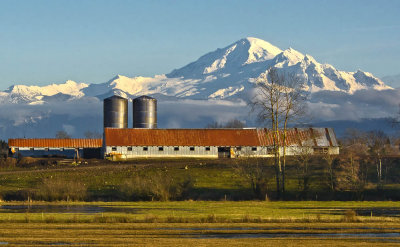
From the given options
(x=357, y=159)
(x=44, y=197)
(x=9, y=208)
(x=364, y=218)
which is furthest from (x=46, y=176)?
(x=364, y=218)

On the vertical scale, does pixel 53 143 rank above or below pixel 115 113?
below

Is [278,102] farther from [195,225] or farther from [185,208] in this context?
[195,225]

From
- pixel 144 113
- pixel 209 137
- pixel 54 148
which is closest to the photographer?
pixel 209 137

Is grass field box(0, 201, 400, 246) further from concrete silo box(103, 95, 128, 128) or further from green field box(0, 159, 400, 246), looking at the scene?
concrete silo box(103, 95, 128, 128)

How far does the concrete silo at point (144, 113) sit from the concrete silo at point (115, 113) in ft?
8.46

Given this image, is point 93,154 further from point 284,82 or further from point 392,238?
point 392,238

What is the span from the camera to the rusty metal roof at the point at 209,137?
362ft

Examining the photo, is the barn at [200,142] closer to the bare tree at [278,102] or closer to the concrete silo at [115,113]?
the concrete silo at [115,113]

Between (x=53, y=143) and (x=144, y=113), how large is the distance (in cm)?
2215

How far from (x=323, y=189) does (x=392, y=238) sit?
3362cm

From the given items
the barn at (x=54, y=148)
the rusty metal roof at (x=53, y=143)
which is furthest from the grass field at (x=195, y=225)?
the rusty metal roof at (x=53, y=143)

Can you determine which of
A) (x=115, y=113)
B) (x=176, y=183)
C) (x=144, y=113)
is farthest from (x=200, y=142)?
(x=176, y=183)

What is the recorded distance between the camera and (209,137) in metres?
113

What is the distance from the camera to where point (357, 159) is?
84.6 meters
